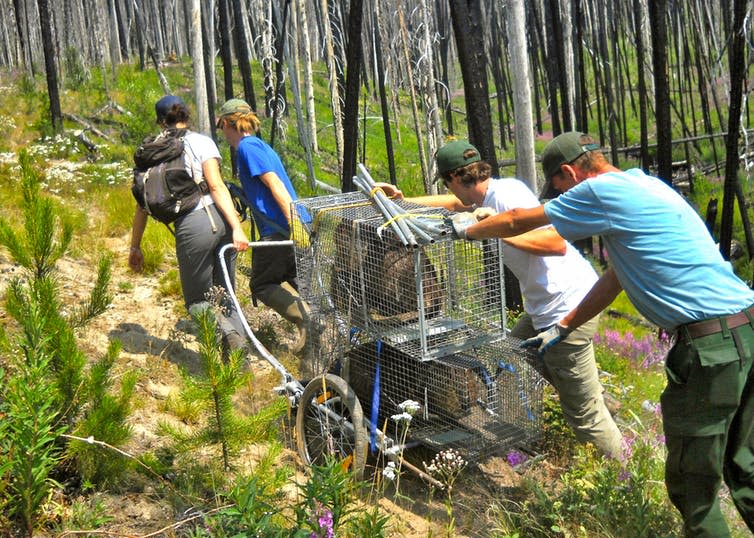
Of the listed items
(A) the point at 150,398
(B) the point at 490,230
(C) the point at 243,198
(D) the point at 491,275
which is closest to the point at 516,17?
(C) the point at 243,198

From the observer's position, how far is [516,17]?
614cm

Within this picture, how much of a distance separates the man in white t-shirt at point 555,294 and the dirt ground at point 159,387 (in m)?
0.58

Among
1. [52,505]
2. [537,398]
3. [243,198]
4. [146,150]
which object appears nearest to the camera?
[52,505]

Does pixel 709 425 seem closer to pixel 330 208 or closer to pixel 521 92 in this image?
pixel 330 208

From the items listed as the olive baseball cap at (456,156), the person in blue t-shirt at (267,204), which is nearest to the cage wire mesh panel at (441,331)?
the olive baseball cap at (456,156)

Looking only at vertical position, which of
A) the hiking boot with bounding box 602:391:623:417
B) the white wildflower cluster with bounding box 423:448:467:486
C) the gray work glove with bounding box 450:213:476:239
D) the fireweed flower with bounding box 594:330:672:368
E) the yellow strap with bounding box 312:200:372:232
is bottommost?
the fireweed flower with bounding box 594:330:672:368

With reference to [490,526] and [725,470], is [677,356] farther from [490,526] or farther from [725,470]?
[490,526]

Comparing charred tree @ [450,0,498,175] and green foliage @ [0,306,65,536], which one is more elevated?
Result: charred tree @ [450,0,498,175]

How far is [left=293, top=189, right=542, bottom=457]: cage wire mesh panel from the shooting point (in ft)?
11.6

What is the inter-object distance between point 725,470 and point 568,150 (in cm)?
139

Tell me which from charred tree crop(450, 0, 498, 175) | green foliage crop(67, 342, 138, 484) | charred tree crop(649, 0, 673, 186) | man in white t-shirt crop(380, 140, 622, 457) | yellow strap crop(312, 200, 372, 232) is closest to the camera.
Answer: green foliage crop(67, 342, 138, 484)

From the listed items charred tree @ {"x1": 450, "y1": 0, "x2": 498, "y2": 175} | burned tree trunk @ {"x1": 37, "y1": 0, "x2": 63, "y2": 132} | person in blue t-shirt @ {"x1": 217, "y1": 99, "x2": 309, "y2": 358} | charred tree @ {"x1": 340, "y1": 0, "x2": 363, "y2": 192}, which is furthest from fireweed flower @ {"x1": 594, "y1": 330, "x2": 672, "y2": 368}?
burned tree trunk @ {"x1": 37, "y1": 0, "x2": 63, "y2": 132}

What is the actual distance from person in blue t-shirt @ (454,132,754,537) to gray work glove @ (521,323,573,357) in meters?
0.52

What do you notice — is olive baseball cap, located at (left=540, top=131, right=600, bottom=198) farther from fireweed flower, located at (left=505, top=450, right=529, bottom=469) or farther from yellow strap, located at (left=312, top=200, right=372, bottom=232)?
fireweed flower, located at (left=505, top=450, right=529, bottom=469)
